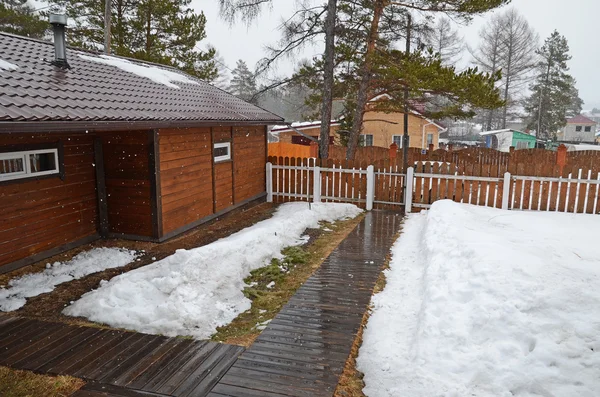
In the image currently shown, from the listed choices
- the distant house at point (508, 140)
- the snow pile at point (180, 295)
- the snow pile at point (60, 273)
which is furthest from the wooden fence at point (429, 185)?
the distant house at point (508, 140)

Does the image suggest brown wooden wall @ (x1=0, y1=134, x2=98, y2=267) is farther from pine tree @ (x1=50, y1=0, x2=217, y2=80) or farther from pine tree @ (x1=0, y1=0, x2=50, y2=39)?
pine tree @ (x1=0, y1=0, x2=50, y2=39)

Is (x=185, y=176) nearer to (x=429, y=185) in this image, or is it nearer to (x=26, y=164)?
(x=26, y=164)

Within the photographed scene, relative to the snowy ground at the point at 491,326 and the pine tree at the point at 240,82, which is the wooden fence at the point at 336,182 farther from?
the pine tree at the point at 240,82

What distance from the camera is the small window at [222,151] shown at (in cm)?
1045

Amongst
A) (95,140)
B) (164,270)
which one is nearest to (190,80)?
(95,140)

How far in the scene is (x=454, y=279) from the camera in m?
4.89

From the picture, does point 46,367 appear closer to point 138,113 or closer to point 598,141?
point 138,113

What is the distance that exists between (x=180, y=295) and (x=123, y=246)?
12.0 ft

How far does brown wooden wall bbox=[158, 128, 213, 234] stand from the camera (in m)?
8.39

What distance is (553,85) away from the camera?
4334cm

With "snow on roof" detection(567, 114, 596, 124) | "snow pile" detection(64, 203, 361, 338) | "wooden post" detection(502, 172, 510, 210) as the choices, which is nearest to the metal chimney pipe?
"snow pile" detection(64, 203, 361, 338)

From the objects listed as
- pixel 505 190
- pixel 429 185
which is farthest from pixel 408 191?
pixel 505 190

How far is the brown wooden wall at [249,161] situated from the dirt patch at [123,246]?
1.94 feet

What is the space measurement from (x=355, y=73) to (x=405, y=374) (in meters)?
15.0
